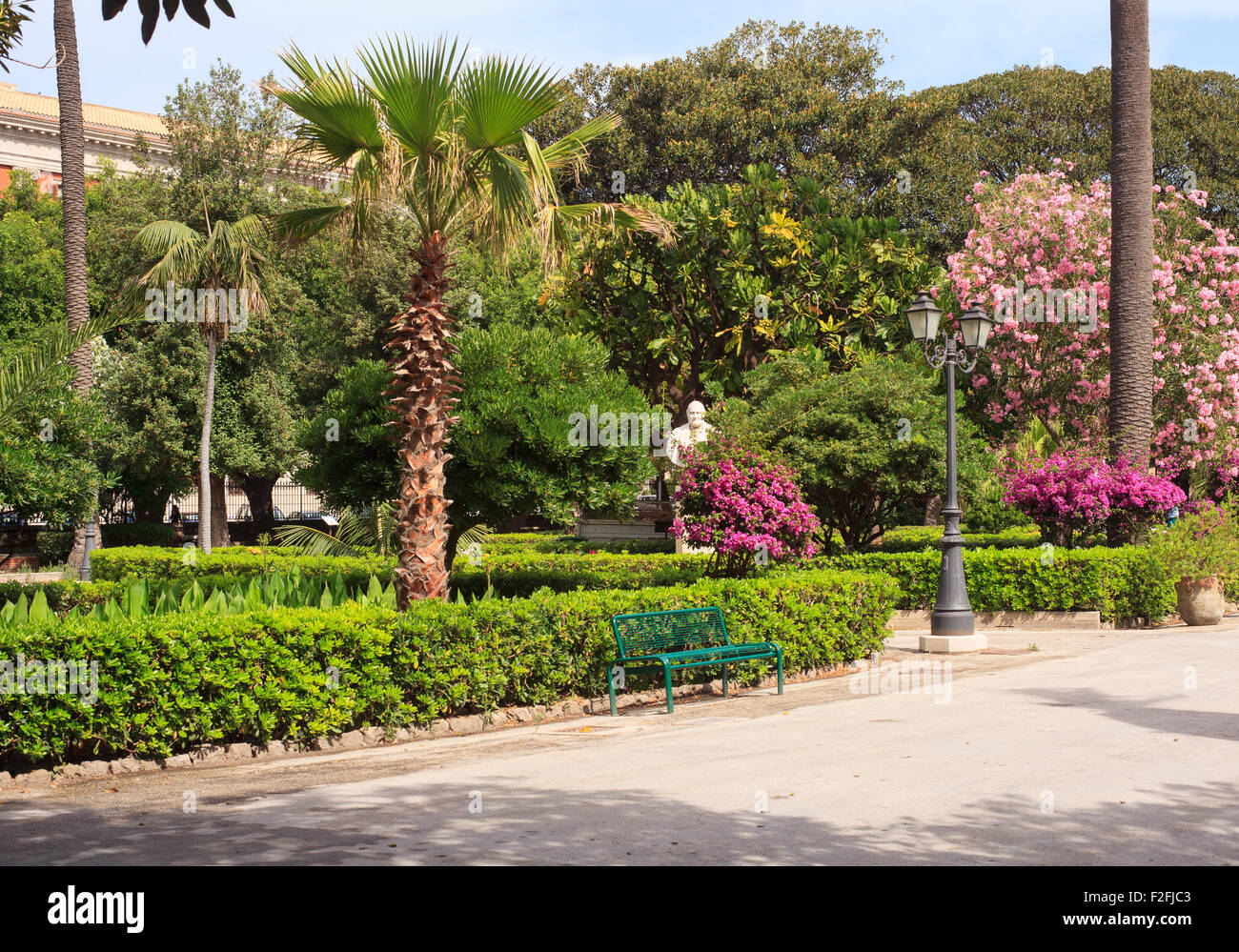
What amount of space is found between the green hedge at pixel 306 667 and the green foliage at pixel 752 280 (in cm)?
1737

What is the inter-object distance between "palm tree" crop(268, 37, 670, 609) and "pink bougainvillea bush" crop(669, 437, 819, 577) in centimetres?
379

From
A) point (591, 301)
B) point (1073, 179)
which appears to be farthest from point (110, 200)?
point (1073, 179)

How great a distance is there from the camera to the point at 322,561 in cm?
1920

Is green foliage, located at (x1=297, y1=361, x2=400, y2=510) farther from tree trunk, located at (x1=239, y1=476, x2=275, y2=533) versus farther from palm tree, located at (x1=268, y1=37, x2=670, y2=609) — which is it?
tree trunk, located at (x1=239, y1=476, x2=275, y2=533)

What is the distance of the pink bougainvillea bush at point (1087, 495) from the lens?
18578mm

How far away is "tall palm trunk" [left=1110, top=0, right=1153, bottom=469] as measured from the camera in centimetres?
1912

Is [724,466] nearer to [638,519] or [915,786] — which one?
[915,786]

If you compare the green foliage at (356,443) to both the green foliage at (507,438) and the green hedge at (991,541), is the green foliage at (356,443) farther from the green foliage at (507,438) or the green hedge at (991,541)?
the green hedge at (991,541)

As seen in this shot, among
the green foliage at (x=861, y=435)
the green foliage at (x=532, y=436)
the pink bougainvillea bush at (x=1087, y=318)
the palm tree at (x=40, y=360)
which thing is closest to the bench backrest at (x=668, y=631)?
the green foliage at (x=532, y=436)

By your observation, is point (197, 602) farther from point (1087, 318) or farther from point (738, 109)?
point (738, 109)

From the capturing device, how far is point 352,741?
29.8 feet

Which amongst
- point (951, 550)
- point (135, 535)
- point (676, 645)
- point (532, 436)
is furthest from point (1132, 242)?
point (135, 535)

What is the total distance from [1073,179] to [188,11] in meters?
36.6

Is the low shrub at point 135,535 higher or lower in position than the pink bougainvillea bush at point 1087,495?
lower
